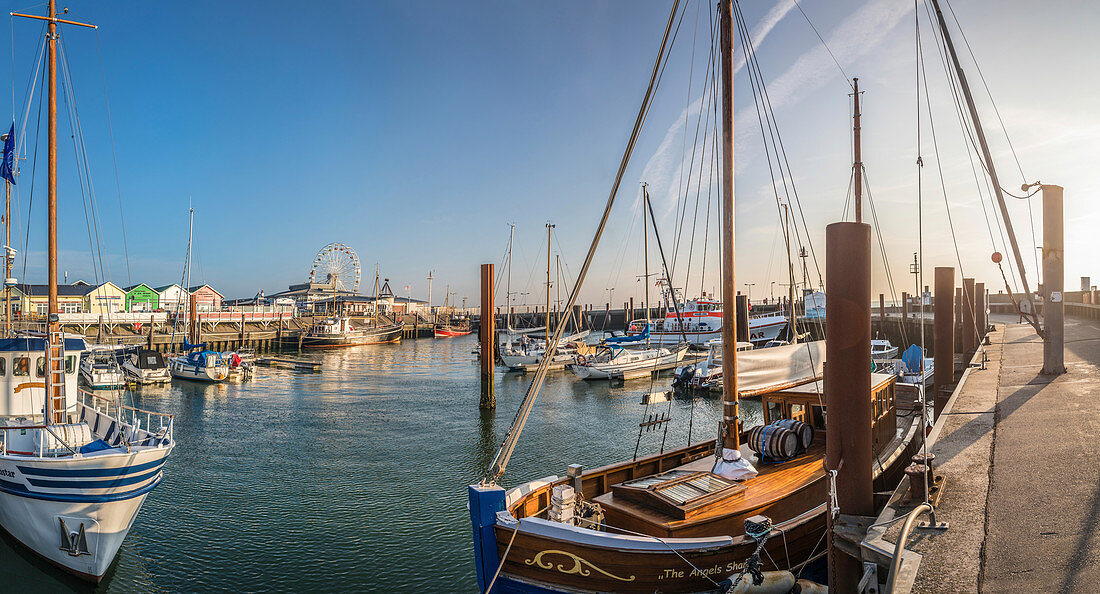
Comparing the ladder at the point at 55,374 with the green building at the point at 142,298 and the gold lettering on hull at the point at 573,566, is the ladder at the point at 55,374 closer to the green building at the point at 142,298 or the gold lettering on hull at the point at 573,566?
the gold lettering on hull at the point at 573,566

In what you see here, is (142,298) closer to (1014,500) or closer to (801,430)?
(801,430)

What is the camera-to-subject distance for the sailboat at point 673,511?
22.4 feet

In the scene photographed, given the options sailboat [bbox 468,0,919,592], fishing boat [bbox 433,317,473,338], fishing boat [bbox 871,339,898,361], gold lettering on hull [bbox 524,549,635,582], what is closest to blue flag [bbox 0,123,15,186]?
sailboat [bbox 468,0,919,592]

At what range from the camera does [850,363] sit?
6051 millimetres

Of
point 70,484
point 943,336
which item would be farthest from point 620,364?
point 70,484

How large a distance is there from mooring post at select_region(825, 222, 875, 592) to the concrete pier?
0.46 m

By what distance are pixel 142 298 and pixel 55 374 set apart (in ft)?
255

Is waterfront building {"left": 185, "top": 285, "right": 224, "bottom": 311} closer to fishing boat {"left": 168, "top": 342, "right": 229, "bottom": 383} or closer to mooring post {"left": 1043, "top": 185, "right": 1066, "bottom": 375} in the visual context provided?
fishing boat {"left": 168, "top": 342, "right": 229, "bottom": 383}

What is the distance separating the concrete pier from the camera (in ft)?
14.3

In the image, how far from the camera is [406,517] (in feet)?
44.4

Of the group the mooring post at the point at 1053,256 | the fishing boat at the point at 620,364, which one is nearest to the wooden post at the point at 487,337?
the fishing boat at the point at 620,364

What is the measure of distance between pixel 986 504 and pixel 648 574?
378 cm

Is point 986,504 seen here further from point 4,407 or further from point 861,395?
point 4,407

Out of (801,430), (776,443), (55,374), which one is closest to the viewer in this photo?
(776,443)
